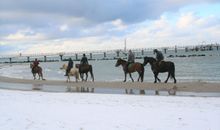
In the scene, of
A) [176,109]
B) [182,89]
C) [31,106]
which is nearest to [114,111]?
[176,109]

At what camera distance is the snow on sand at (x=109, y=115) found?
9992mm

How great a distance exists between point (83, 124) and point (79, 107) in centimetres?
303

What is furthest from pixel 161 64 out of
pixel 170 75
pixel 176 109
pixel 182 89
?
pixel 176 109

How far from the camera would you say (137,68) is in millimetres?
27500

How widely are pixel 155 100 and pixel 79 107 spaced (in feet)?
11.1

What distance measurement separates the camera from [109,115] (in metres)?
11.5

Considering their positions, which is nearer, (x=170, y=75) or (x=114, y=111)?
(x=114, y=111)

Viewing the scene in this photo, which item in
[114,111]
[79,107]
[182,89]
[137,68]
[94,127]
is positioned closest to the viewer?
[94,127]

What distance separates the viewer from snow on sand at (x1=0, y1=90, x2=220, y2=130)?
9.99 m

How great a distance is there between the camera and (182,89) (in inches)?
814

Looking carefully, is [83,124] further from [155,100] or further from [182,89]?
[182,89]

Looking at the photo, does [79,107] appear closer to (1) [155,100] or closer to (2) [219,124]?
(1) [155,100]

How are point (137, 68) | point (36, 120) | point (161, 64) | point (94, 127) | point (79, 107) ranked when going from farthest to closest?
point (137, 68) < point (161, 64) < point (79, 107) < point (36, 120) < point (94, 127)

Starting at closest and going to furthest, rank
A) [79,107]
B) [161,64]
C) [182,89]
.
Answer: [79,107] < [182,89] < [161,64]
